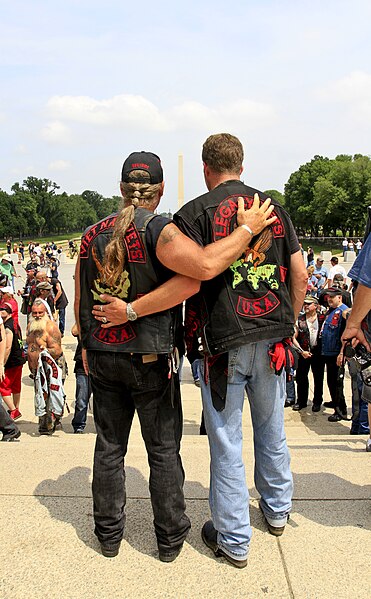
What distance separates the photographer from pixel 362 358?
9.43ft

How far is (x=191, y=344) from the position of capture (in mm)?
2719

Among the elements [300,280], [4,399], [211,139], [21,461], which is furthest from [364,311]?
[4,399]

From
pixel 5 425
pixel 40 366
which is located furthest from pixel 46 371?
pixel 5 425

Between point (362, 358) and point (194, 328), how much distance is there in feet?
3.11

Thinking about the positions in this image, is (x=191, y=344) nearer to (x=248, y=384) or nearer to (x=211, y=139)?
(x=248, y=384)

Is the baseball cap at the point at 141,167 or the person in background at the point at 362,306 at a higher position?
the baseball cap at the point at 141,167

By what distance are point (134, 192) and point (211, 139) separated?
46 cm

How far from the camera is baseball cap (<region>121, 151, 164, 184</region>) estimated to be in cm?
259

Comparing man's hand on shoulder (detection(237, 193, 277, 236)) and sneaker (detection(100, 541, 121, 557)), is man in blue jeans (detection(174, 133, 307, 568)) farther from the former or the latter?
sneaker (detection(100, 541, 121, 557))

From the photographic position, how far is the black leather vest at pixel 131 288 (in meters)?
2.51

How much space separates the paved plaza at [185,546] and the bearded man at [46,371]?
7.13 ft

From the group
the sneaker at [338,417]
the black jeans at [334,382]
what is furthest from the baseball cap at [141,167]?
the sneaker at [338,417]

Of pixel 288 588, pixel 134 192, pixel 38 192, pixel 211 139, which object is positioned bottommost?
pixel 288 588

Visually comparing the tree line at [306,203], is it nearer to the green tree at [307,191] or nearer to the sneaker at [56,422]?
the green tree at [307,191]
